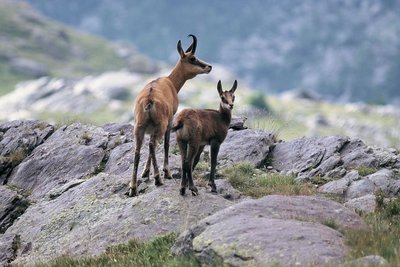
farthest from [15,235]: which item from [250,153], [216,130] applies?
[250,153]

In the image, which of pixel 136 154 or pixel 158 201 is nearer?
pixel 158 201

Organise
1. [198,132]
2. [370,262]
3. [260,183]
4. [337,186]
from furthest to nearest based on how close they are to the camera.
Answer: [260,183], [337,186], [198,132], [370,262]

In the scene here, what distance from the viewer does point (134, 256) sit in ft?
48.6

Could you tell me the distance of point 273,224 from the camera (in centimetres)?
1373

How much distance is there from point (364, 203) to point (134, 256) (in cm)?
588

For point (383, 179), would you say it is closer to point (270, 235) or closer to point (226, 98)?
point (226, 98)

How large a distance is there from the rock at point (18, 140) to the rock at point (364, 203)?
1027 cm

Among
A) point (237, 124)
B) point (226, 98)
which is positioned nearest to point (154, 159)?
point (226, 98)

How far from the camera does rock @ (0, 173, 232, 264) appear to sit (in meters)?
16.6

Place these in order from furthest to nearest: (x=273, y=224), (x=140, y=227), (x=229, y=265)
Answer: (x=140, y=227) → (x=273, y=224) → (x=229, y=265)

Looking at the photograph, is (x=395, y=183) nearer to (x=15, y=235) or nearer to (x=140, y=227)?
(x=140, y=227)

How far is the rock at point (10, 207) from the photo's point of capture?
65.8 ft

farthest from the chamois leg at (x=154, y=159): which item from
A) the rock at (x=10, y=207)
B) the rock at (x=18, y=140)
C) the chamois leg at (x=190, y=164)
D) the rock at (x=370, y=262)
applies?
the rock at (x=370, y=262)

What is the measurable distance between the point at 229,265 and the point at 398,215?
5690 millimetres
